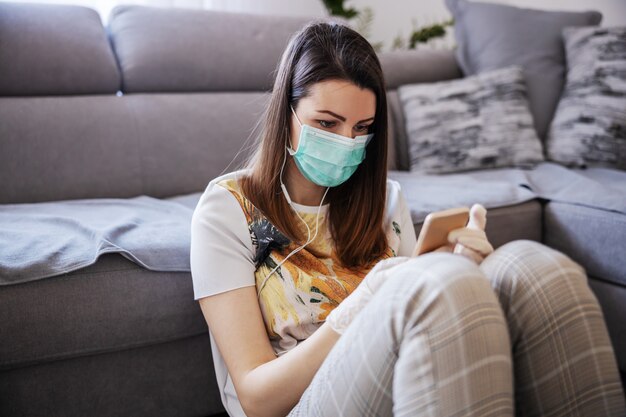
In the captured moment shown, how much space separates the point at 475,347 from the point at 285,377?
0.92ft

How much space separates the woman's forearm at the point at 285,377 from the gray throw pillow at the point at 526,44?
169 cm

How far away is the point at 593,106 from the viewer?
6.42ft

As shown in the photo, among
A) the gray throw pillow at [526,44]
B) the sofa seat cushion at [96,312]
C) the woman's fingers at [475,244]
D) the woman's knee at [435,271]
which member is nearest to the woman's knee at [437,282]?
the woman's knee at [435,271]

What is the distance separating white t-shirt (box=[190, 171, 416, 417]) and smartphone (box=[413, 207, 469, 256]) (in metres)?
0.23

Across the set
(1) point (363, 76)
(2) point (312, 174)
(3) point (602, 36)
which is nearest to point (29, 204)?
(2) point (312, 174)

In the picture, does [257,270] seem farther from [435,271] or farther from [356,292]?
[435,271]

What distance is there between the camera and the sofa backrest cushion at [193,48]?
1.77m

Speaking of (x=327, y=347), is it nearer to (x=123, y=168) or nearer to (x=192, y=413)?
(x=192, y=413)

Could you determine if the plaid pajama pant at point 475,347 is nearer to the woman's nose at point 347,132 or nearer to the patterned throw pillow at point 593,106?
the woman's nose at point 347,132

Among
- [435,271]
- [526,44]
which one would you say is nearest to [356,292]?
[435,271]

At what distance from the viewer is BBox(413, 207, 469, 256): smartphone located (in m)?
0.74

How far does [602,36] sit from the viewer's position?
2035 mm

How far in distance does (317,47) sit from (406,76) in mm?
1359

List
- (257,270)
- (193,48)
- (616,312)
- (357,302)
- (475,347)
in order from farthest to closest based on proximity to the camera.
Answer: (193,48)
(616,312)
(257,270)
(357,302)
(475,347)
